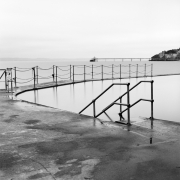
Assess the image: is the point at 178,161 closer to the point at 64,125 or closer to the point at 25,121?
the point at 64,125

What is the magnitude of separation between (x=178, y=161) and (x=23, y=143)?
96.2 inches

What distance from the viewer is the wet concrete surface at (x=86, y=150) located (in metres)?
3.17

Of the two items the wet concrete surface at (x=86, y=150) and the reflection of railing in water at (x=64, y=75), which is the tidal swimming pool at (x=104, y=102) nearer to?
the reflection of railing in water at (x=64, y=75)

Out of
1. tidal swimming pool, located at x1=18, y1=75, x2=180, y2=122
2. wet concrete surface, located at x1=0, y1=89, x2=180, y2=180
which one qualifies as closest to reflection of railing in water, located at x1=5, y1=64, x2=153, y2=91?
tidal swimming pool, located at x1=18, y1=75, x2=180, y2=122

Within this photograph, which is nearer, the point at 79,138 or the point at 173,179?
the point at 173,179

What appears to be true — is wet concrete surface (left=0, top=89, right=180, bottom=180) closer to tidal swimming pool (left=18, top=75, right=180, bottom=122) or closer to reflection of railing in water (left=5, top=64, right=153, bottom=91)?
tidal swimming pool (left=18, top=75, right=180, bottom=122)

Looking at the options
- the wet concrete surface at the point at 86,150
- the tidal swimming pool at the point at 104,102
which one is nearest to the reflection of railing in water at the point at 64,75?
the tidal swimming pool at the point at 104,102

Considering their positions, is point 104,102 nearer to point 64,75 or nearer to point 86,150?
point 86,150

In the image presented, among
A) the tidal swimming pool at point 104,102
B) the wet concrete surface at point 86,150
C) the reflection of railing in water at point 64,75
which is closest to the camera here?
the wet concrete surface at point 86,150

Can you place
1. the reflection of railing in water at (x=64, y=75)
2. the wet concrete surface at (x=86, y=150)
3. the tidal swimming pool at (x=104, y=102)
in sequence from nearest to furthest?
the wet concrete surface at (x=86, y=150) < the tidal swimming pool at (x=104, y=102) < the reflection of railing in water at (x=64, y=75)

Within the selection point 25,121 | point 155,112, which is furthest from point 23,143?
point 155,112

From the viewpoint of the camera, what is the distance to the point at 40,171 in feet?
10.6

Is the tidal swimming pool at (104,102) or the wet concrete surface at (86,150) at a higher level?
the wet concrete surface at (86,150)

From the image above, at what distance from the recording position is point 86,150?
3986mm
